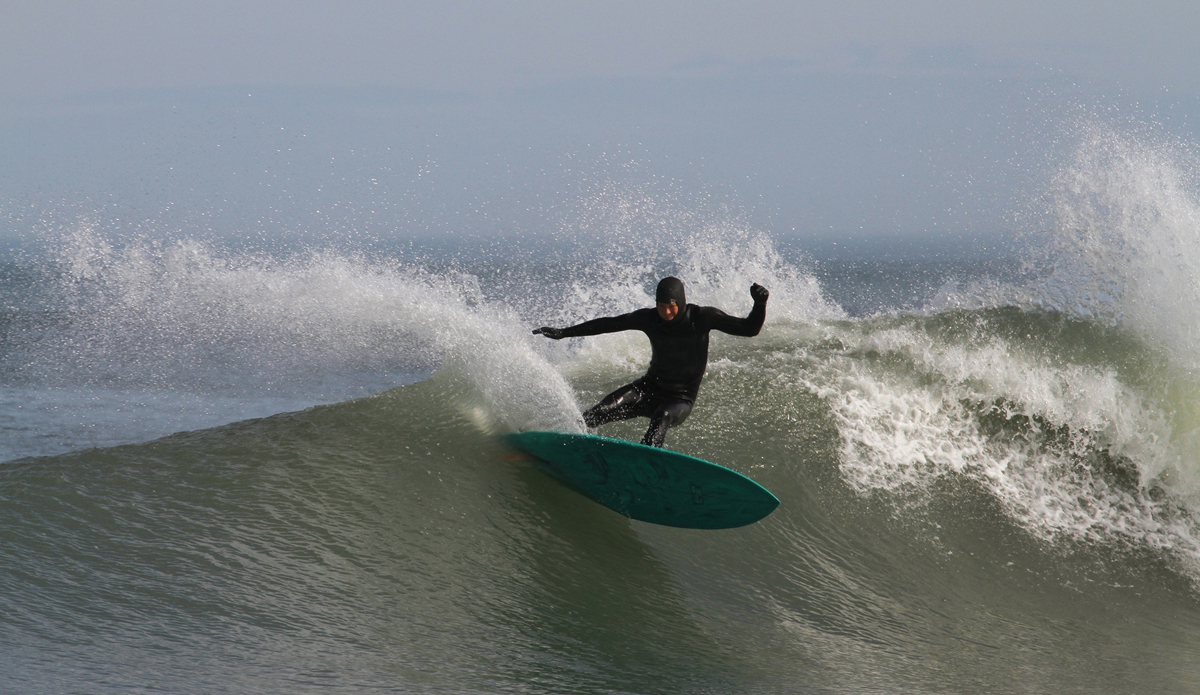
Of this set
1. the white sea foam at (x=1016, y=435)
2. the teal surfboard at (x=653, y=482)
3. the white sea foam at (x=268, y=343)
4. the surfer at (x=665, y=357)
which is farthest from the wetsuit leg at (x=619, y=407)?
the white sea foam at (x=1016, y=435)

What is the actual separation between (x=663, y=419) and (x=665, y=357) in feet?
1.48

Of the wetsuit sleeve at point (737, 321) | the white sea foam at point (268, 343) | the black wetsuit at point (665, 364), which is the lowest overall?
the white sea foam at point (268, 343)

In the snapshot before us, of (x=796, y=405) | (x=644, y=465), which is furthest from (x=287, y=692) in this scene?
(x=796, y=405)

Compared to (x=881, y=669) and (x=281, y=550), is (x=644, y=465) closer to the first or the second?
(x=881, y=669)

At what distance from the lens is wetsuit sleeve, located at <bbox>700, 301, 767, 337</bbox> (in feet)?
17.4

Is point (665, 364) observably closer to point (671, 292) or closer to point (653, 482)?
point (671, 292)

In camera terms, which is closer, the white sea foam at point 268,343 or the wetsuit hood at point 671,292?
the wetsuit hood at point 671,292

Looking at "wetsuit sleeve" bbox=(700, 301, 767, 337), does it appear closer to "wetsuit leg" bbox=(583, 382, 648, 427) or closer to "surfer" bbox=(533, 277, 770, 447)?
"surfer" bbox=(533, 277, 770, 447)

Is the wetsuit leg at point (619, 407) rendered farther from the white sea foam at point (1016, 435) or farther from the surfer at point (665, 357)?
the white sea foam at point (1016, 435)

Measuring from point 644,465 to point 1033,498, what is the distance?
3.94m

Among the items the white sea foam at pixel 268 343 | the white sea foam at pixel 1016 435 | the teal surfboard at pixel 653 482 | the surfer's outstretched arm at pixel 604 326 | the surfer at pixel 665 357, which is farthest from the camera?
the white sea foam at pixel 268 343

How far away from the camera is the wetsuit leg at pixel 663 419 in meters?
5.49

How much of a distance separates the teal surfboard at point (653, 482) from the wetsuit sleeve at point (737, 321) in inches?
36.5

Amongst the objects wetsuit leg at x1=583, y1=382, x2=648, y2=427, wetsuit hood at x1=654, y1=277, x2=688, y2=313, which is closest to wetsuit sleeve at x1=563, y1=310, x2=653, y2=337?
wetsuit hood at x1=654, y1=277, x2=688, y2=313
